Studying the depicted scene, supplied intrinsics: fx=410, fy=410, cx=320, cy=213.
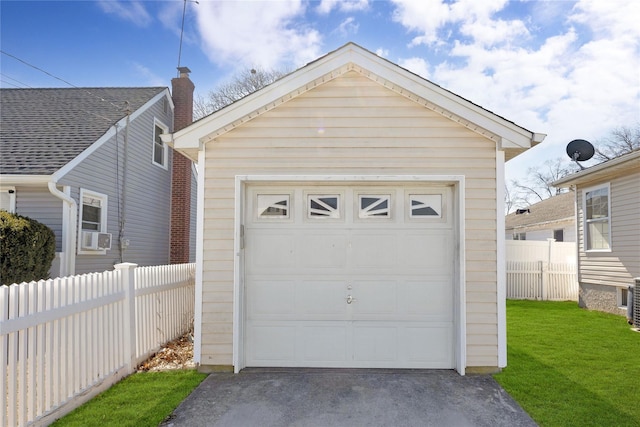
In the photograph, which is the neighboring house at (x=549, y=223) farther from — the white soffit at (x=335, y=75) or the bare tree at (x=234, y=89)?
the bare tree at (x=234, y=89)

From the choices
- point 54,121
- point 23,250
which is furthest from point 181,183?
point 23,250

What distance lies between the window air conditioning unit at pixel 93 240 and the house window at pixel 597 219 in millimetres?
12291

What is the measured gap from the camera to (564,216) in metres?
17.3

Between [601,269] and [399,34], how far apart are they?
7728 millimetres

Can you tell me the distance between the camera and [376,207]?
5.48 meters

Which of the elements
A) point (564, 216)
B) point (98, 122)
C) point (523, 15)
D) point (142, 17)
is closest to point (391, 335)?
point (523, 15)

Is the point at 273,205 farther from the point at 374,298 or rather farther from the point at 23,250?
the point at 23,250

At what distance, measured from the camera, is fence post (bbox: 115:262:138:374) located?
505 centimetres

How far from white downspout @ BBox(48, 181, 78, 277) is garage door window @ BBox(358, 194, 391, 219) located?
277 inches

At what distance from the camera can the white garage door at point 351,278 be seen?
5336 millimetres

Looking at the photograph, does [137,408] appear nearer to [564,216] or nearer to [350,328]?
[350,328]

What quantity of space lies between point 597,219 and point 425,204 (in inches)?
302

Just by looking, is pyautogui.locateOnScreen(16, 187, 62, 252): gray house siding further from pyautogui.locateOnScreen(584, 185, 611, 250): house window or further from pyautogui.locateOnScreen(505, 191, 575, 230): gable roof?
pyautogui.locateOnScreen(505, 191, 575, 230): gable roof

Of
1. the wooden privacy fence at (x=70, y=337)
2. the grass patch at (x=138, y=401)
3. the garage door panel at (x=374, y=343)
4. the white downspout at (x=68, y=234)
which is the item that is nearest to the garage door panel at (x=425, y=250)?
the garage door panel at (x=374, y=343)
